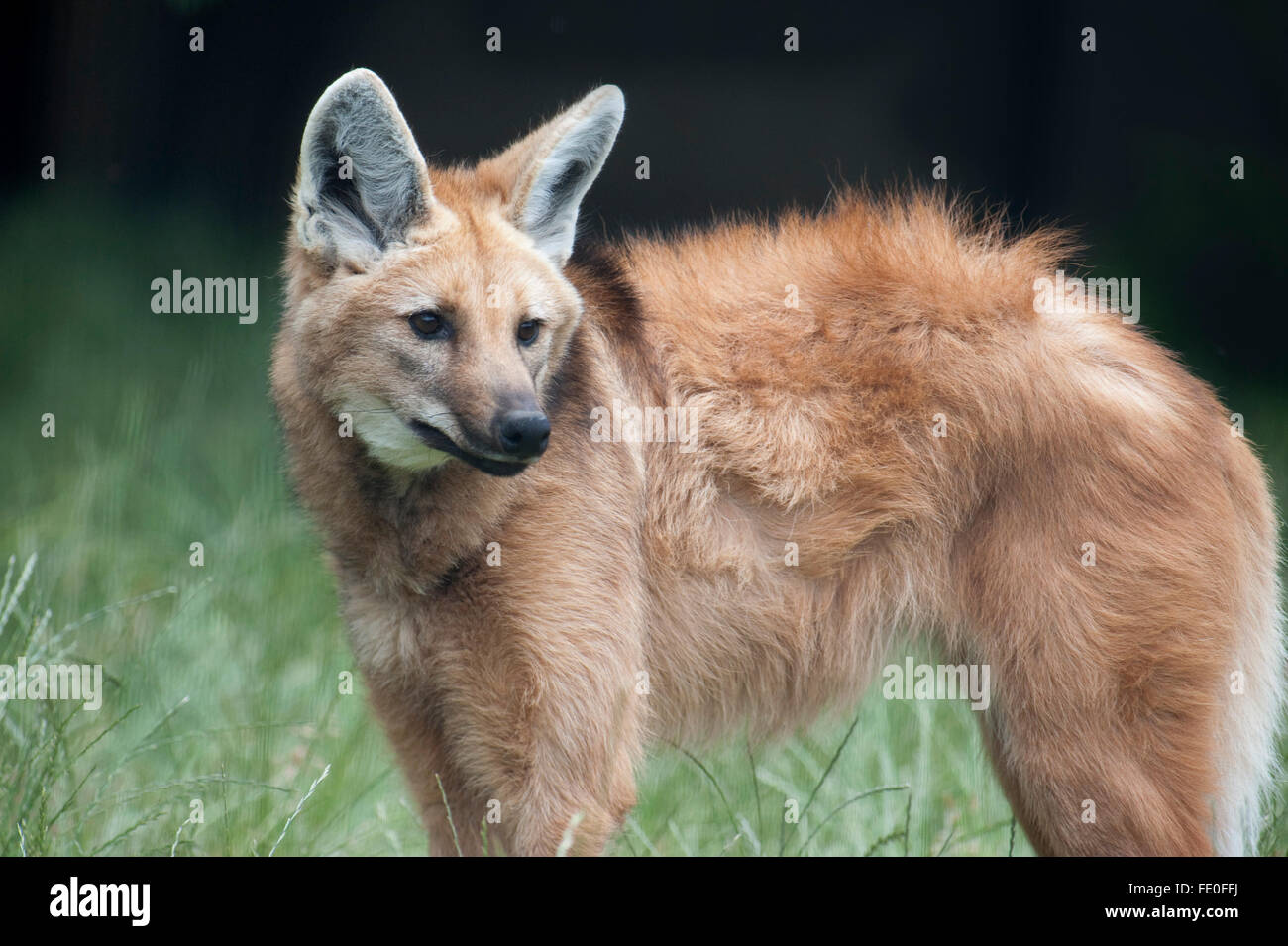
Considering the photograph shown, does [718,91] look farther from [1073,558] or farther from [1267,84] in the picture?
[1073,558]

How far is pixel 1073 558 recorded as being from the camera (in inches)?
101

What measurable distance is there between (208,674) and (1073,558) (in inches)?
106

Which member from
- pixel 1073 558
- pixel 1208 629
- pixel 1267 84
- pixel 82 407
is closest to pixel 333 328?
pixel 1073 558

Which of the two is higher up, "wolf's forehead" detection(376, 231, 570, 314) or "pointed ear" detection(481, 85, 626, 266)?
"pointed ear" detection(481, 85, 626, 266)

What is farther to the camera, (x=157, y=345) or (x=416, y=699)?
(x=157, y=345)

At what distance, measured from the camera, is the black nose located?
83.3 inches

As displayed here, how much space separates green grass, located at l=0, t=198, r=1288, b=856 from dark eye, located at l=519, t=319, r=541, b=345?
2.38ft

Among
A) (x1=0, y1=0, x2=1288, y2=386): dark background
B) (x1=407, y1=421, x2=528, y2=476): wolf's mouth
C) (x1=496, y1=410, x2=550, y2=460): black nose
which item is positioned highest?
(x1=0, y1=0, x2=1288, y2=386): dark background

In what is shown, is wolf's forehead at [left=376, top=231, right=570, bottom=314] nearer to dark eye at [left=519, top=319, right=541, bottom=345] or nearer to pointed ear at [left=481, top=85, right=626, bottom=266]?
dark eye at [left=519, top=319, right=541, bottom=345]

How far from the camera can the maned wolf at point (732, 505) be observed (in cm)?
236

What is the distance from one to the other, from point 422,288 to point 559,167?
43cm

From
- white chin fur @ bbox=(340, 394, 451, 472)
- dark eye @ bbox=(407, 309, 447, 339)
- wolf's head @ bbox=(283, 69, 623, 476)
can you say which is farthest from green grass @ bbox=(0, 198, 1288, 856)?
dark eye @ bbox=(407, 309, 447, 339)

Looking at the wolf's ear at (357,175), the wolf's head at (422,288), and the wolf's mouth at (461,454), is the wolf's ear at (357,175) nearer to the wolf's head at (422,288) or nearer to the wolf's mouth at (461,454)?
the wolf's head at (422,288)

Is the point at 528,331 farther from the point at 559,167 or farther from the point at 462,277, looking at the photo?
the point at 559,167
